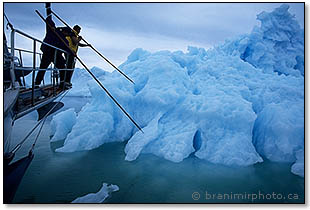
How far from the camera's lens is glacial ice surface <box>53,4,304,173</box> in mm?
3643

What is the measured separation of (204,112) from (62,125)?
3193mm

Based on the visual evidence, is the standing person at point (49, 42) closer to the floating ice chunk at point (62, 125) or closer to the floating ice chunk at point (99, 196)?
the floating ice chunk at point (99, 196)

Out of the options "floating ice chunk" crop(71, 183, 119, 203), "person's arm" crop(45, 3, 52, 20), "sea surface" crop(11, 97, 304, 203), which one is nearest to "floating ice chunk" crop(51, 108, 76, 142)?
"sea surface" crop(11, 97, 304, 203)

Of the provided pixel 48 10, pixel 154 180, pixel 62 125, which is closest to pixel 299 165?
pixel 154 180

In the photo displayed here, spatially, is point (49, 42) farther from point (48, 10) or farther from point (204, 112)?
point (204, 112)

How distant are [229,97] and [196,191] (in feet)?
6.42

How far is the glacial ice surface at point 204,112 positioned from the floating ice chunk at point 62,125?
66cm

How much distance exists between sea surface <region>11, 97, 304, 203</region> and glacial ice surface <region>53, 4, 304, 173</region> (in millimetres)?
228

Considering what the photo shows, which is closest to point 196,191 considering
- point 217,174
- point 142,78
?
point 217,174

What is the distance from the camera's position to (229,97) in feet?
13.3

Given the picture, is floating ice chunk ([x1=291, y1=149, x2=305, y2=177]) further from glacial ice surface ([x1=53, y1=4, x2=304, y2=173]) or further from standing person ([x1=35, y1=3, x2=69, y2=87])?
standing person ([x1=35, y1=3, x2=69, y2=87])

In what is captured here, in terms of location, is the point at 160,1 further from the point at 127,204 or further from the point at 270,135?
the point at 270,135

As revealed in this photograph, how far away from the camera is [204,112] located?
12.8ft

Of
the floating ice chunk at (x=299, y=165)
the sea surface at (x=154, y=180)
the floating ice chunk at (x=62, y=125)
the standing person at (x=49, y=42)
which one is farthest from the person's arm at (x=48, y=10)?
the floating ice chunk at (x=299, y=165)
